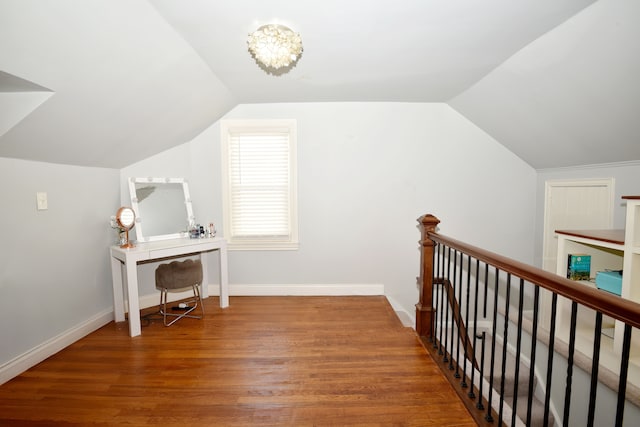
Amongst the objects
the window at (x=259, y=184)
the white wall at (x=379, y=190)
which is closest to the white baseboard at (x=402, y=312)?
the white wall at (x=379, y=190)

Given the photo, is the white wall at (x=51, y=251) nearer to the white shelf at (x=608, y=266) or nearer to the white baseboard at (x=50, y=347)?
the white baseboard at (x=50, y=347)

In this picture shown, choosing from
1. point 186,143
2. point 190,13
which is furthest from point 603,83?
point 186,143

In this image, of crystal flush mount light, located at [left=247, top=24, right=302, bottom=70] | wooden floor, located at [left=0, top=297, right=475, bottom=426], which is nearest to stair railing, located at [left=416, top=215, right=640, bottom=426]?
wooden floor, located at [left=0, top=297, right=475, bottom=426]

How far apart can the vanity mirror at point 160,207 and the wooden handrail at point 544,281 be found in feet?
8.01

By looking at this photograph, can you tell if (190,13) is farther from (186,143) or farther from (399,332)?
(399,332)

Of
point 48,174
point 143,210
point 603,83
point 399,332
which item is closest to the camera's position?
point 603,83

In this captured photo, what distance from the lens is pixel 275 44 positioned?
74.1 inches

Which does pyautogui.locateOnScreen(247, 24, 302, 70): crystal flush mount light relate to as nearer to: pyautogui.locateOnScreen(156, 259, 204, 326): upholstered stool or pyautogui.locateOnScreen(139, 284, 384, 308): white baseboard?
pyautogui.locateOnScreen(156, 259, 204, 326): upholstered stool

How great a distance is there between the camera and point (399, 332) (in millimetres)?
2637

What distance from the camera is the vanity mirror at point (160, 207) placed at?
9.96 ft

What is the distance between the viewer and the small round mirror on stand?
2.71 metres

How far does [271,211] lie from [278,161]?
58 cm

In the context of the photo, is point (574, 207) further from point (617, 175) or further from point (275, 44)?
point (275, 44)

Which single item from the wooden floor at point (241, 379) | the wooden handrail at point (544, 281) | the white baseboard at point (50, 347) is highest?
the wooden handrail at point (544, 281)
